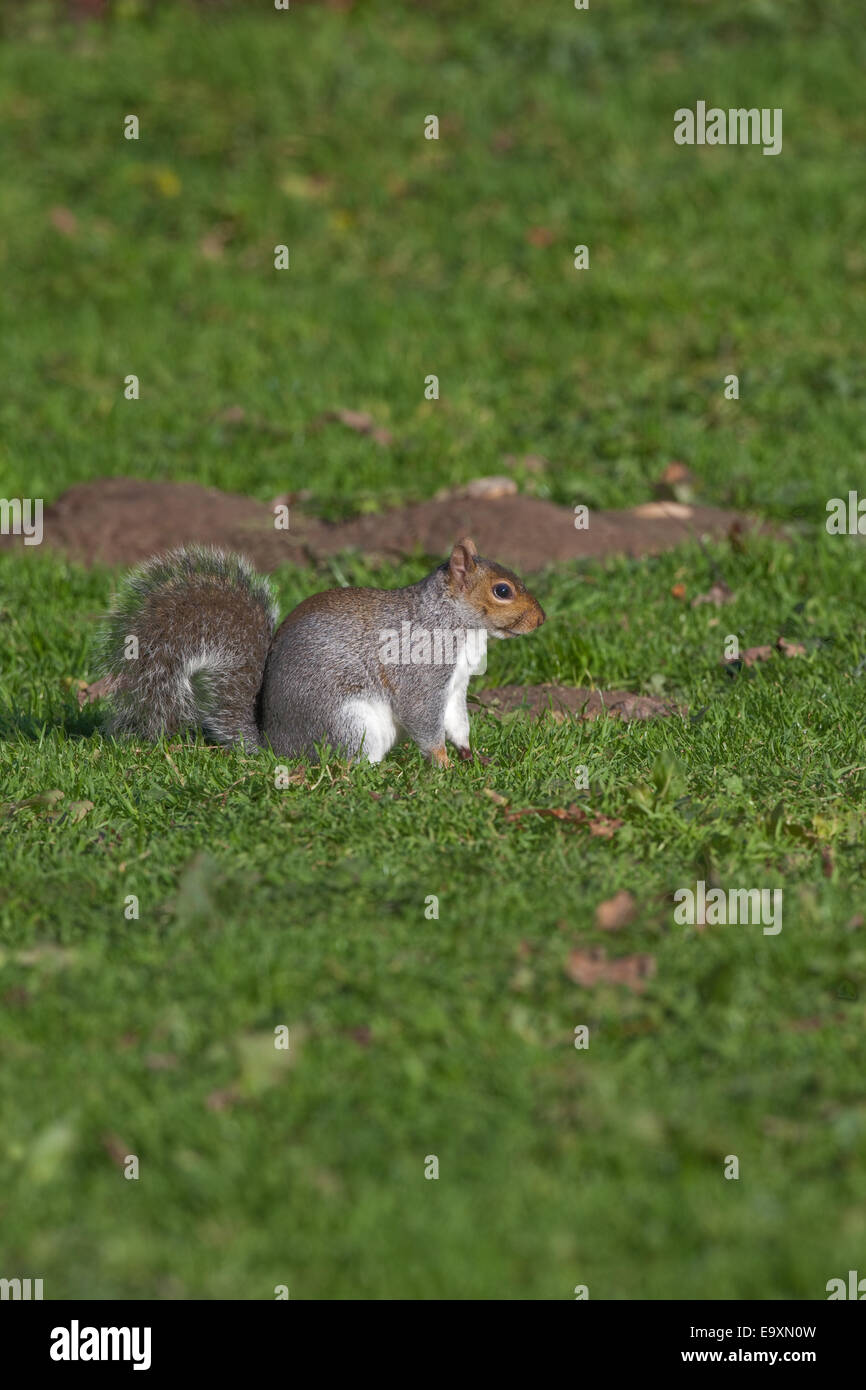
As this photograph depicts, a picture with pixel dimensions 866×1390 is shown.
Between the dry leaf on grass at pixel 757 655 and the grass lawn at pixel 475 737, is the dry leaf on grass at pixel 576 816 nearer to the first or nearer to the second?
the grass lawn at pixel 475 737

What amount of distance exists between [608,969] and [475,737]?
1.72 m

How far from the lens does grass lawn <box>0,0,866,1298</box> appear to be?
10.8ft

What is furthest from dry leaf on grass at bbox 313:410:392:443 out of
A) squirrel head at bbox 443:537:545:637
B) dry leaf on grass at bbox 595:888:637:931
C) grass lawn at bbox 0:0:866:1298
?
dry leaf on grass at bbox 595:888:637:931

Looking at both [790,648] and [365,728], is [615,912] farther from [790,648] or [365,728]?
[790,648]

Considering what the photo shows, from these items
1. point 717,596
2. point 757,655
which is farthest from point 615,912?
point 717,596

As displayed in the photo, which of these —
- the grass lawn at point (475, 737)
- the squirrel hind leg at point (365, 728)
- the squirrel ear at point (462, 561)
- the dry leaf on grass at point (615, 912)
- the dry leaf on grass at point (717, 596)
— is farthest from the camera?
the dry leaf on grass at point (717, 596)

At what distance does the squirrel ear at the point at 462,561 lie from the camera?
5.53 m

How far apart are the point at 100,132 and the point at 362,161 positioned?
2212 millimetres

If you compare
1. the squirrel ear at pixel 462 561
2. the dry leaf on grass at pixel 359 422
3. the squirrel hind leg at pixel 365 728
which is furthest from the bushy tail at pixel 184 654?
the dry leaf on grass at pixel 359 422

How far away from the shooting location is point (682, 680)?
642 centimetres

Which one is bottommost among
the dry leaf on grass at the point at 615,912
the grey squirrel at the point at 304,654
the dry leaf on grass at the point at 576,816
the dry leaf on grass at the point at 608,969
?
the dry leaf on grass at the point at 608,969

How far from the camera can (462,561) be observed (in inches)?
218

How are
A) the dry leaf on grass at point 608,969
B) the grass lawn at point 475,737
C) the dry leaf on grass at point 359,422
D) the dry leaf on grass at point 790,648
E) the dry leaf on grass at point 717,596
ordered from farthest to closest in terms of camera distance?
the dry leaf on grass at point 359,422 → the dry leaf on grass at point 717,596 → the dry leaf on grass at point 790,648 → the dry leaf on grass at point 608,969 → the grass lawn at point 475,737

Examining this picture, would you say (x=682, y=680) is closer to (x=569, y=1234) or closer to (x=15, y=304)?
(x=569, y=1234)
